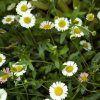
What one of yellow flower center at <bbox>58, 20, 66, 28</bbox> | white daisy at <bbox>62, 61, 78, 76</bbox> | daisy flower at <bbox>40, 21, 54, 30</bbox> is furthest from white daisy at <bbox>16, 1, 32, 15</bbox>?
white daisy at <bbox>62, 61, 78, 76</bbox>

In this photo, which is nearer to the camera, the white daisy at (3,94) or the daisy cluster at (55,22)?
the white daisy at (3,94)

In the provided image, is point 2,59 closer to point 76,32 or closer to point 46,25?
point 46,25

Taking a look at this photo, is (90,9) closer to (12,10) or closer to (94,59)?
(94,59)

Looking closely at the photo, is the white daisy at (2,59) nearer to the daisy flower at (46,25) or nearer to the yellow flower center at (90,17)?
the daisy flower at (46,25)

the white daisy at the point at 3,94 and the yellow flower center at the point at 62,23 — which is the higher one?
the yellow flower center at the point at 62,23

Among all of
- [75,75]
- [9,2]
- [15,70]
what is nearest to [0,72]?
[15,70]

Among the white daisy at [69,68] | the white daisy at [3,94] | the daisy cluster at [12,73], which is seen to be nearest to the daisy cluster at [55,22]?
the white daisy at [69,68]

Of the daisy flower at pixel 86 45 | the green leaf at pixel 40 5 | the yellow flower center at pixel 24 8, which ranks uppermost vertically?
the green leaf at pixel 40 5

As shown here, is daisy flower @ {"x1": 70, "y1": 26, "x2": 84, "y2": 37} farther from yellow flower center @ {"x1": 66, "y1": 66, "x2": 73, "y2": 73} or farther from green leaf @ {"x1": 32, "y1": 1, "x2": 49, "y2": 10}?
green leaf @ {"x1": 32, "y1": 1, "x2": 49, "y2": 10}
